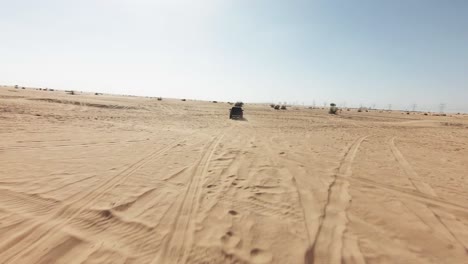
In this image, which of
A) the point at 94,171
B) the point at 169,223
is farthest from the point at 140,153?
the point at 169,223

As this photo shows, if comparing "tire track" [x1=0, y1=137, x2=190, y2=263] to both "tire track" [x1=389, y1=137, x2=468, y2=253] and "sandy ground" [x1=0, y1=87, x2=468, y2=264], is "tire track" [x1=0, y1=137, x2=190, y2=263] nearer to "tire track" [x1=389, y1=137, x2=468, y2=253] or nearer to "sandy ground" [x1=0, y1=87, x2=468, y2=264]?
"sandy ground" [x1=0, y1=87, x2=468, y2=264]

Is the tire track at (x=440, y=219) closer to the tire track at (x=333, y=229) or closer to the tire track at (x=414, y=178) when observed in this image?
the tire track at (x=414, y=178)

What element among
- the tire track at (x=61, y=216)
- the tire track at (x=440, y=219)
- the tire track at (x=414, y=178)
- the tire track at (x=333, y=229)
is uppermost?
the tire track at (x=414, y=178)

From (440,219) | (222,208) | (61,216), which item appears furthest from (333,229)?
(61,216)

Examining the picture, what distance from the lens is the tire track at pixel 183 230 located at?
3119 mm

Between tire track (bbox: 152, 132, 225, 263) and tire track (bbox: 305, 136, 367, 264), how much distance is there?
→ 157 centimetres

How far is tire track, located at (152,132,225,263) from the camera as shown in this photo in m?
3.12

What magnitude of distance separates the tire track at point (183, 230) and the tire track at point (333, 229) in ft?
5.16

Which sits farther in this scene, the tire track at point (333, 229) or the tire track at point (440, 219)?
the tire track at point (440, 219)

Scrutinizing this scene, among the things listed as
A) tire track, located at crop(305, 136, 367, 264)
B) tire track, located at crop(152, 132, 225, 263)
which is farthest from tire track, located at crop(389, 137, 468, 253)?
tire track, located at crop(152, 132, 225, 263)

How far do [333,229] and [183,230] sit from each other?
2268 mm

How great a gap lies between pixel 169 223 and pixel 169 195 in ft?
3.60

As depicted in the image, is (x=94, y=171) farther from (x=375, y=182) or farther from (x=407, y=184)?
(x=407, y=184)

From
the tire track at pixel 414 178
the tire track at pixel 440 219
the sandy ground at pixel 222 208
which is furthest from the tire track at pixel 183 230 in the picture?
the tire track at pixel 414 178
